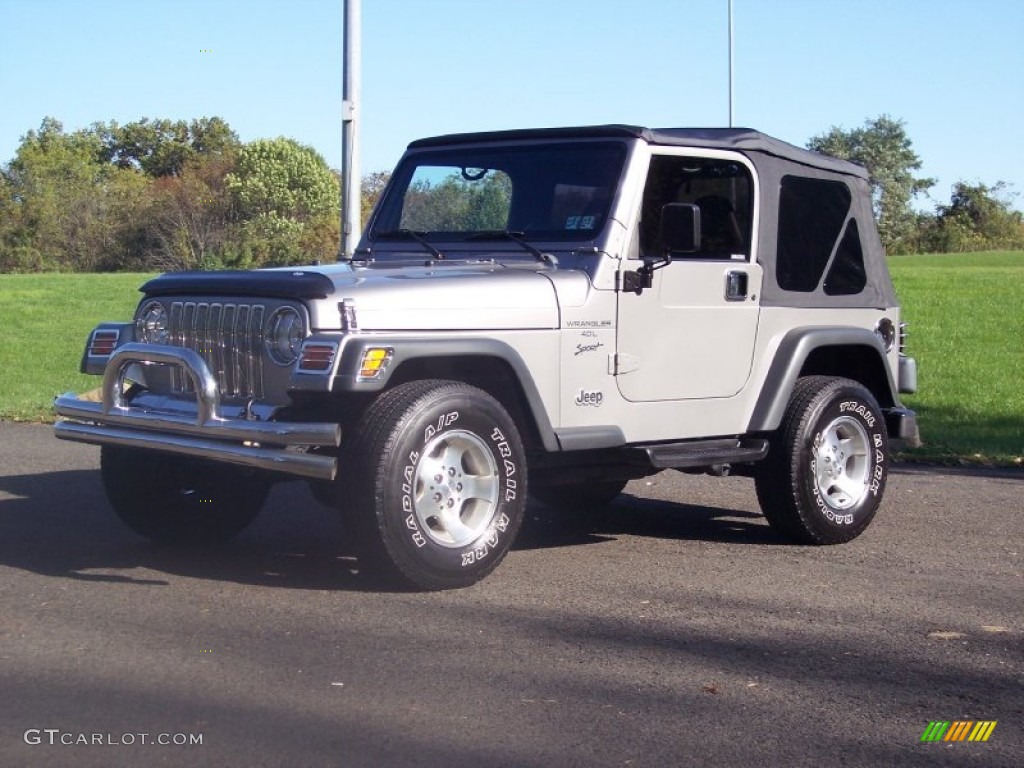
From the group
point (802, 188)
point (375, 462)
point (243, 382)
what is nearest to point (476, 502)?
point (375, 462)

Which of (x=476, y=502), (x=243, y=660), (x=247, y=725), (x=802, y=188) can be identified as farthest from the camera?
(x=802, y=188)

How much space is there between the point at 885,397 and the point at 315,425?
3974mm

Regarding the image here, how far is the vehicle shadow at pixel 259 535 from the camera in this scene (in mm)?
6527

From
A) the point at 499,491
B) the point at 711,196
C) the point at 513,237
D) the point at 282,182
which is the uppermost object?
the point at 282,182

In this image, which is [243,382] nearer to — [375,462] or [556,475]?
[375,462]

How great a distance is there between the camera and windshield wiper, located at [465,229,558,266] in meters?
6.86

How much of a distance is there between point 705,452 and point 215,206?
62.9m

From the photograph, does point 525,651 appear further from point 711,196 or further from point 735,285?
Result: point 711,196

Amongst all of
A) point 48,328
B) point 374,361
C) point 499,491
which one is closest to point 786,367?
point 499,491

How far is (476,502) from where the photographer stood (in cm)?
623

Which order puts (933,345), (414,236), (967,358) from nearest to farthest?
(414,236) → (967,358) → (933,345)

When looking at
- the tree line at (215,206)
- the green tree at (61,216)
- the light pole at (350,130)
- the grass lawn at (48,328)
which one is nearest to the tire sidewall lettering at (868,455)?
the light pole at (350,130)

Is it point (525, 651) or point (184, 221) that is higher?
point (184, 221)

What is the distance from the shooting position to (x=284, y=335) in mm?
6055
